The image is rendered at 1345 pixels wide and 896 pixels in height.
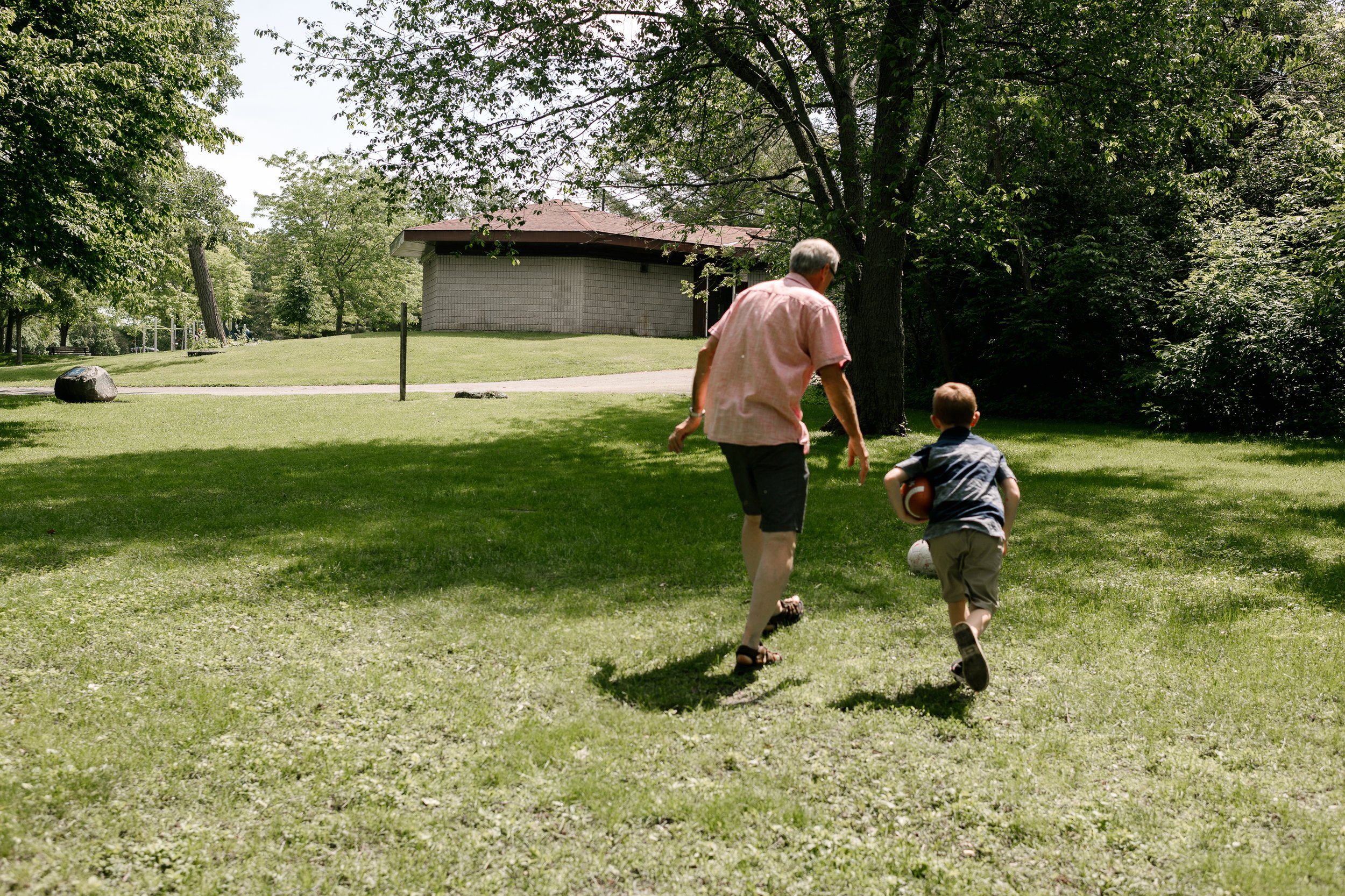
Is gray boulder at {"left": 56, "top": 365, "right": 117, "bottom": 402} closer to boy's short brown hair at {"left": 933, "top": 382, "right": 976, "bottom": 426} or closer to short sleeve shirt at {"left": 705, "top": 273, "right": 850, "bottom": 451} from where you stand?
short sleeve shirt at {"left": 705, "top": 273, "right": 850, "bottom": 451}

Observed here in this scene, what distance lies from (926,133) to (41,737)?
11.9 metres

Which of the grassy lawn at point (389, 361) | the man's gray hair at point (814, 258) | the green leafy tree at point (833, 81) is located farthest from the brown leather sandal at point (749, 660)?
the grassy lawn at point (389, 361)

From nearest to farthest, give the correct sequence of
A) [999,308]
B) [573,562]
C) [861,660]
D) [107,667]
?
1. [107,667]
2. [861,660]
3. [573,562]
4. [999,308]

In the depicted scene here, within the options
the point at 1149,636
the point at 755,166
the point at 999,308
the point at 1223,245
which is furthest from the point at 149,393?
the point at 1223,245

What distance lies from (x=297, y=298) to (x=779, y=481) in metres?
46.6

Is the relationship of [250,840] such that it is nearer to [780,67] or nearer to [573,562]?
[573,562]

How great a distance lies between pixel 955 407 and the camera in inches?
162

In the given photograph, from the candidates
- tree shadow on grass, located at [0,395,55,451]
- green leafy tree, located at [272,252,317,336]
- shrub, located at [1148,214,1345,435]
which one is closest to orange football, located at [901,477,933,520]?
tree shadow on grass, located at [0,395,55,451]

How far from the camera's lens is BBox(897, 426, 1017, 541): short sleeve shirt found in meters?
3.94

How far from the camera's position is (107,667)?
4023 millimetres

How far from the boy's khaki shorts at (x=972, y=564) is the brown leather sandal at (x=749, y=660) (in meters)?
0.91

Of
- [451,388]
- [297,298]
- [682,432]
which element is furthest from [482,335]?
[682,432]

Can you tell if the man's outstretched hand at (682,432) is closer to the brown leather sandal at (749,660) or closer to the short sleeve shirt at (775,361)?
the short sleeve shirt at (775,361)

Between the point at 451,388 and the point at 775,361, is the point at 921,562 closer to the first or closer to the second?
the point at 775,361
